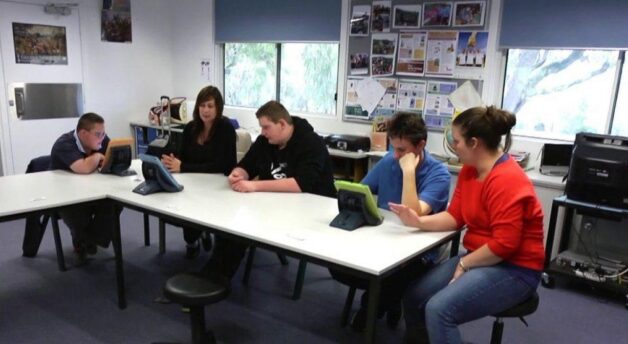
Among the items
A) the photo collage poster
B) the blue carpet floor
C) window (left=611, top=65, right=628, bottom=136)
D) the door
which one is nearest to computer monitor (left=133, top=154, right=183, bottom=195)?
the blue carpet floor

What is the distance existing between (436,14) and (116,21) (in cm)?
355

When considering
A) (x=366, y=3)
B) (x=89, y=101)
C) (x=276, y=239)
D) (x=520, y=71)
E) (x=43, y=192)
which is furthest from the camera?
(x=89, y=101)

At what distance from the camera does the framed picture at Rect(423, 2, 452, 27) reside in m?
4.12

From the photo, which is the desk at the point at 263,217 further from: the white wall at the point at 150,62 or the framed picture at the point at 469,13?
the white wall at the point at 150,62

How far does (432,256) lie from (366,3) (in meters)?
3.01

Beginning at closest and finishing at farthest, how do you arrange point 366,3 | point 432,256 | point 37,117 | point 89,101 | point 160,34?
point 432,256 → point 366,3 → point 37,117 → point 89,101 → point 160,34

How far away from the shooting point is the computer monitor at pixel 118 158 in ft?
9.54

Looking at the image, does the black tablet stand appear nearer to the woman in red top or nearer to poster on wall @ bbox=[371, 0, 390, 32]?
the woman in red top

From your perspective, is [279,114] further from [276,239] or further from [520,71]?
[520,71]

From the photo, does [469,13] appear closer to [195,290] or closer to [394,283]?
[394,283]

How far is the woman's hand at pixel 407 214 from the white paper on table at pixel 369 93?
8.86ft

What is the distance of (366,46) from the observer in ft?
15.1

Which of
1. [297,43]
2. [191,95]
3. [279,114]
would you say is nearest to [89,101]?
[191,95]

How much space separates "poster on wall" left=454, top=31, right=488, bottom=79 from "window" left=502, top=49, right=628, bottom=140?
0.25 meters
